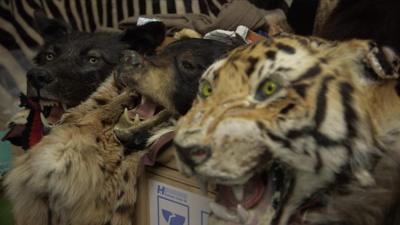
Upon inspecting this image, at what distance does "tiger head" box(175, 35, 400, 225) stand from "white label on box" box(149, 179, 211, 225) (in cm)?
30

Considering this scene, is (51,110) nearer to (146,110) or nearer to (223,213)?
(146,110)

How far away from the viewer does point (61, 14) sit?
206cm

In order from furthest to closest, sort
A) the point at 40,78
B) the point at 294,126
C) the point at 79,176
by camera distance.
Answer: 1. the point at 40,78
2. the point at 79,176
3. the point at 294,126

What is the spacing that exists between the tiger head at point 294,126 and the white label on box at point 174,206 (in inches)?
11.8

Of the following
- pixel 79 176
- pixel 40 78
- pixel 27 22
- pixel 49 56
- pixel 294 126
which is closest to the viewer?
pixel 294 126

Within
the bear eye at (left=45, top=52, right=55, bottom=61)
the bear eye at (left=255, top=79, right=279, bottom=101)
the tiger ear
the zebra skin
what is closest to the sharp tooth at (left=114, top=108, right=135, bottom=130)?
the bear eye at (left=45, top=52, right=55, bottom=61)

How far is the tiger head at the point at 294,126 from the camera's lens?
669 millimetres

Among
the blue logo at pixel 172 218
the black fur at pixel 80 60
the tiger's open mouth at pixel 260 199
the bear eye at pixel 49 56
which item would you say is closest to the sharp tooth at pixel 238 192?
the tiger's open mouth at pixel 260 199

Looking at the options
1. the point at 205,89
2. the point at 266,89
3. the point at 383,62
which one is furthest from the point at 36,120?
the point at 383,62

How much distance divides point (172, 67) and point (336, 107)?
0.46 metres

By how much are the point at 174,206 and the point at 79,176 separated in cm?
20

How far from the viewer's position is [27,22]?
2.10 m

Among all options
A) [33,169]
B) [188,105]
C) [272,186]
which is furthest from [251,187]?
[33,169]

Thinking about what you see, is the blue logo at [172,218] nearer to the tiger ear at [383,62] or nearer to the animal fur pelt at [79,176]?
the animal fur pelt at [79,176]
